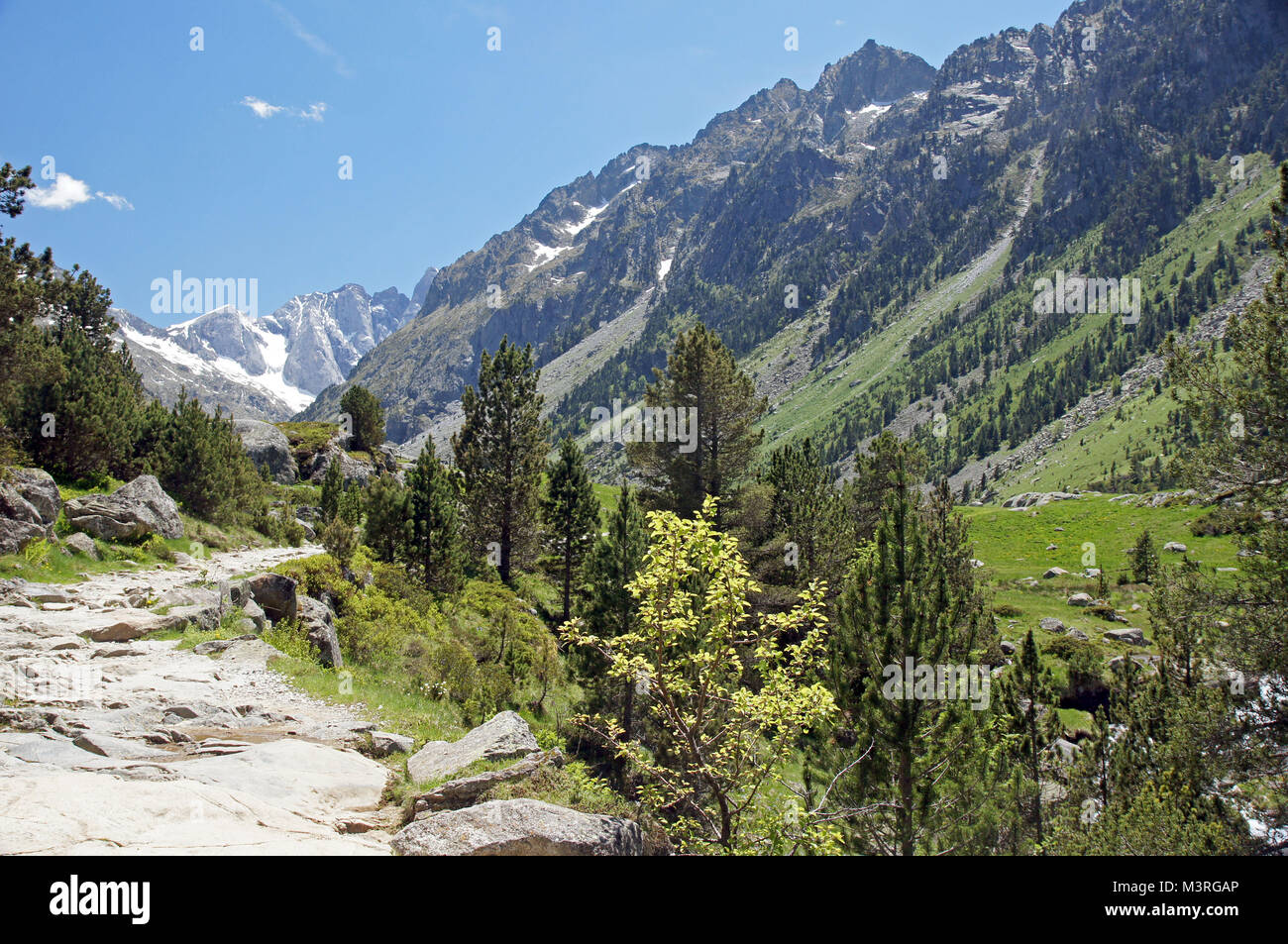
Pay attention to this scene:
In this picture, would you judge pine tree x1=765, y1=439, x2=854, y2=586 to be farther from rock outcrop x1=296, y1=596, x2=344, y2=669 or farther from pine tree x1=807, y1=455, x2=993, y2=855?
rock outcrop x1=296, y1=596, x2=344, y2=669

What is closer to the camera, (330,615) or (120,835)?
(120,835)

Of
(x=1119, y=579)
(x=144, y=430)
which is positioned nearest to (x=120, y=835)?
(x=144, y=430)

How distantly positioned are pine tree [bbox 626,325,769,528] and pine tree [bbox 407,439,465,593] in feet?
33.1

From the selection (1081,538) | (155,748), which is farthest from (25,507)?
(1081,538)

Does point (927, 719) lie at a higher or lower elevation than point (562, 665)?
higher

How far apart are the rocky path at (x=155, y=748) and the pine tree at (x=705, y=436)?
20.2 meters

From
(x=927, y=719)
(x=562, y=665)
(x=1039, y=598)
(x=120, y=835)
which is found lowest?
(x=1039, y=598)

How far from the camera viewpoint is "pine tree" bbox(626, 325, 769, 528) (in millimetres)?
31844

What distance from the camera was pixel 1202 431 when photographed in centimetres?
1495

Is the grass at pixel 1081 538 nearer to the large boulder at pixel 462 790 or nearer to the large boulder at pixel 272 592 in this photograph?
the large boulder at pixel 272 592

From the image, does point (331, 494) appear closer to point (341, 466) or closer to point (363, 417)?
point (341, 466)
